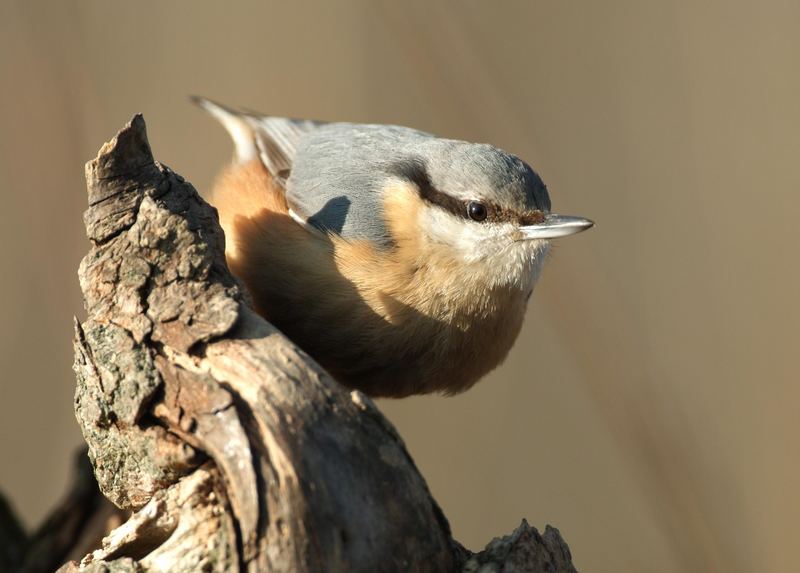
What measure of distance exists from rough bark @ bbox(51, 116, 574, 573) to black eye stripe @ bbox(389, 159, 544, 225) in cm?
77

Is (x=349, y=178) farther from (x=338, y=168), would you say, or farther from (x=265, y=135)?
(x=265, y=135)

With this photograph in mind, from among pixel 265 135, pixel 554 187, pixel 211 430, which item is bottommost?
pixel 211 430

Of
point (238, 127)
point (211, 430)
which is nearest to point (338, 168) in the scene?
point (238, 127)

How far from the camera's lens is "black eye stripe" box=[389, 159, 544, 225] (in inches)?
87.2

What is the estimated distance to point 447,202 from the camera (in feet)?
7.52

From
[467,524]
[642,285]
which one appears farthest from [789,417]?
[467,524]

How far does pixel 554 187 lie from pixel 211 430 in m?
2.56

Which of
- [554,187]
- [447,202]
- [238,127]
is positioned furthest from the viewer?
[554,187]

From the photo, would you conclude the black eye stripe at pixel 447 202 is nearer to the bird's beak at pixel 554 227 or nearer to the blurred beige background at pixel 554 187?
the bird's beak at pixel 554 227

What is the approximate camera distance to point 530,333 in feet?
12.6

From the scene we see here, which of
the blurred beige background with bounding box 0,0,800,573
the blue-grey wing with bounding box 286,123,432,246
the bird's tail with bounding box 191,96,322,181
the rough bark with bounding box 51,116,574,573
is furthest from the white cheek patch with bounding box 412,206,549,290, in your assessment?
the blurred beige background with bounding box 0,0,800,573

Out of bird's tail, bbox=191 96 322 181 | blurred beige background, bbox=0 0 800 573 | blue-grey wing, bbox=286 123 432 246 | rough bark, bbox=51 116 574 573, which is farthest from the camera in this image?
blurred beige background, bbox=0 0 800 573

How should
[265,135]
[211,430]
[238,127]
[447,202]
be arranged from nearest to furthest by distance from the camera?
[211,430] → [447,202] → [265,135] → [238,127]

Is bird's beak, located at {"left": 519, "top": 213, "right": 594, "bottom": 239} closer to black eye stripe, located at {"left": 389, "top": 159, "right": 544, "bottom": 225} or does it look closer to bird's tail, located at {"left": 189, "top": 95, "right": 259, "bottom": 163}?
black eye stripe, located at {"left": 389, "top": 159, "right": 544, "bottom": 225}
